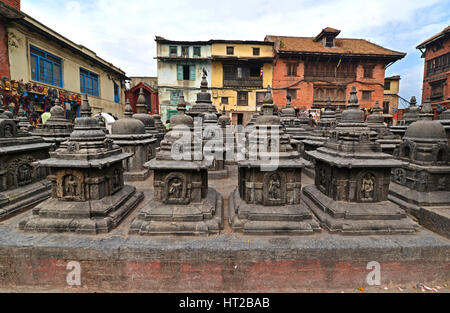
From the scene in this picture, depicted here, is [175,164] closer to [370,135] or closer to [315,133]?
[370,135]

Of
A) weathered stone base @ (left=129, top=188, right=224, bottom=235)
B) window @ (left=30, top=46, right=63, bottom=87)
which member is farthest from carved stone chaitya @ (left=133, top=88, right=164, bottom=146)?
window @ (left=30, top=46, right=63, bottom=87)

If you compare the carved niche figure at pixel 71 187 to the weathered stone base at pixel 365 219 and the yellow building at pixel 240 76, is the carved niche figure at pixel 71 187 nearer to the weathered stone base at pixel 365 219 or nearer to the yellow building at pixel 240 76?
the weathered stone base at pixel 365 219

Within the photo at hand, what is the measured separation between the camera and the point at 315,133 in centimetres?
1181

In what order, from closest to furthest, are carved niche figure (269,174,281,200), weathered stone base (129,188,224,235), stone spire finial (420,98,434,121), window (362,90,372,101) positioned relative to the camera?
weathered stone base (129,188,224,235) < carved niche figure (269,174,281,200) < stone spire finial (420,98,434,121) < window (362,90,372,101)

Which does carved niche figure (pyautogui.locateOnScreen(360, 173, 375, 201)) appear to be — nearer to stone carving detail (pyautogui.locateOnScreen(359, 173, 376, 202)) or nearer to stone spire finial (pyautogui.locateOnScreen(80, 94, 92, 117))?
stone carving detail (pyautogui.locateOnScreen(359, 173, 376, 202))

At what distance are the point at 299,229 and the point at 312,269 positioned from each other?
2.69 feet

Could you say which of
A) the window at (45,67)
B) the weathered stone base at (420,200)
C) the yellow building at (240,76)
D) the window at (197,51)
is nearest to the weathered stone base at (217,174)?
the weathered stone base at (420,200)

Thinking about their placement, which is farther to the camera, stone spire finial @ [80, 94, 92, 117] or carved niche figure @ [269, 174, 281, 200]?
stone spire finial @ [80, 94, 92, 117]

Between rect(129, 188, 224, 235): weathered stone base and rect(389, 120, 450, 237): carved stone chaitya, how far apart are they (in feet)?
16.9

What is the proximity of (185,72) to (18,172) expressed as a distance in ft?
87.9

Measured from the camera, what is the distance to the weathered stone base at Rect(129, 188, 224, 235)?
16.8 feet

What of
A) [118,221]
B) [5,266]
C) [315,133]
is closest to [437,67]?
[315,133]

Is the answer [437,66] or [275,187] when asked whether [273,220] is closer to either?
[275,187]

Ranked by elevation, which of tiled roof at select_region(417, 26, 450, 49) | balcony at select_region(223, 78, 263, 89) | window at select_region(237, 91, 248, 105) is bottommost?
window at select_region(237, 91, 248, 105)
